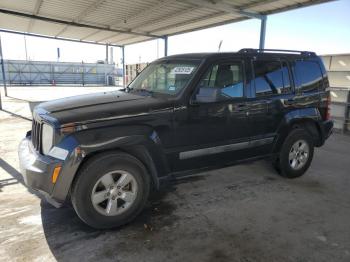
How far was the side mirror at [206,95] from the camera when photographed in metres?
3.69

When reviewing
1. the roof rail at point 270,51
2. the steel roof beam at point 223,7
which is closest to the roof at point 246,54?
the roof rail at point 270,51

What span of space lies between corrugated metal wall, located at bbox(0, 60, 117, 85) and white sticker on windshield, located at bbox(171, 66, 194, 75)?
35366mm

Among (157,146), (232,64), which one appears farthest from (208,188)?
(232,64)

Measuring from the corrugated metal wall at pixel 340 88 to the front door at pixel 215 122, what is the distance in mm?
6692

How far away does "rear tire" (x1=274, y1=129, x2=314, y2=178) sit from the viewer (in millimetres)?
4961

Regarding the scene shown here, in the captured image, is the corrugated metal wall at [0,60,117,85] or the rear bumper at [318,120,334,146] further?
the corrugated metal wall at [0,60,117,85]

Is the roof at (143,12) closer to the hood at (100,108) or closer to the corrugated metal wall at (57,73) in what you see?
the hood at (100,108)

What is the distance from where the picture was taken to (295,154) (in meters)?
5.12

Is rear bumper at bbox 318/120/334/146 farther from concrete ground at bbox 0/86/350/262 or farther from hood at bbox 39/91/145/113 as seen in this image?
hood at bbox 39/91/145/113

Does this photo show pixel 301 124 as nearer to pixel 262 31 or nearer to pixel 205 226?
pixel 205 226

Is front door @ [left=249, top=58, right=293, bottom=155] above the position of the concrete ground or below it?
above

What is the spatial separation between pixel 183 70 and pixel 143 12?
364 inches

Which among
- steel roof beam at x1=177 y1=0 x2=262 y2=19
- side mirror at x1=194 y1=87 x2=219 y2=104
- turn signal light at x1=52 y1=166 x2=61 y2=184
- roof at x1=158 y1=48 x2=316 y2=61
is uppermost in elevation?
steel roof beam at x1=177 y1=0 x2=262 y2=19

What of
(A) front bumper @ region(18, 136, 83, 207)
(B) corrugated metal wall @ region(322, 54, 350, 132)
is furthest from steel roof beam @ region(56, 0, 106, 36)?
(A) front bumper @ region(18, 136, 83, 207)
